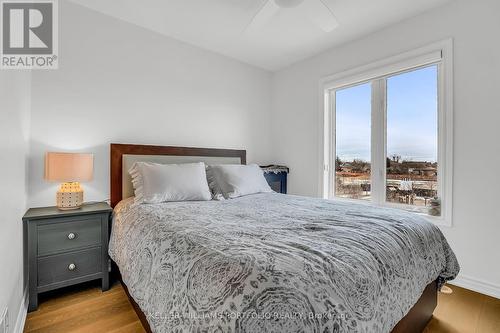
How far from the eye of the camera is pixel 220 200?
242 cm

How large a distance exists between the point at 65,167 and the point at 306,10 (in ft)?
7.61

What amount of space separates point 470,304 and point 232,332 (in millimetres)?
2252

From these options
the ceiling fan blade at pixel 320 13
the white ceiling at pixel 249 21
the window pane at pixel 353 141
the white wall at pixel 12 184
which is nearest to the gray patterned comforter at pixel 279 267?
the white wall at pixel 12 184

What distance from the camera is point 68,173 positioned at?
204 centimetres

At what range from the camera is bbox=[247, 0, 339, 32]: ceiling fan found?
6.25 feet

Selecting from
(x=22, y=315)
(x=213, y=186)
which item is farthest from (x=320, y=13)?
(x=22, y=315)

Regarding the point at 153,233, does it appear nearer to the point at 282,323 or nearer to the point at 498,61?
the point at 282,323

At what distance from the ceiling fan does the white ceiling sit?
0.08 metres

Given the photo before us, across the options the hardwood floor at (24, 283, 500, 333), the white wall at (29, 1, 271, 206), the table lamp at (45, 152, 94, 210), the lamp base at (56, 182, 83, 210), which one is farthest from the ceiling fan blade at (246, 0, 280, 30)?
the hardwood floor at (24, 283, 500, 333)

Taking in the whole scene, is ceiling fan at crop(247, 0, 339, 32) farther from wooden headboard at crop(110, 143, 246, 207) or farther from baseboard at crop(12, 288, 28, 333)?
baseboard at crop(12, 288, 28, 333)

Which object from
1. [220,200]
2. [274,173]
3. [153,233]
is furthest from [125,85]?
[274,173]

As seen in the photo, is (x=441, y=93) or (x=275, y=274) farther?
(x=441, y=93)

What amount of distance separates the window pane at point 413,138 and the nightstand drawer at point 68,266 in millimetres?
3026

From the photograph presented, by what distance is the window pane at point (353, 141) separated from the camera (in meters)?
3.06
